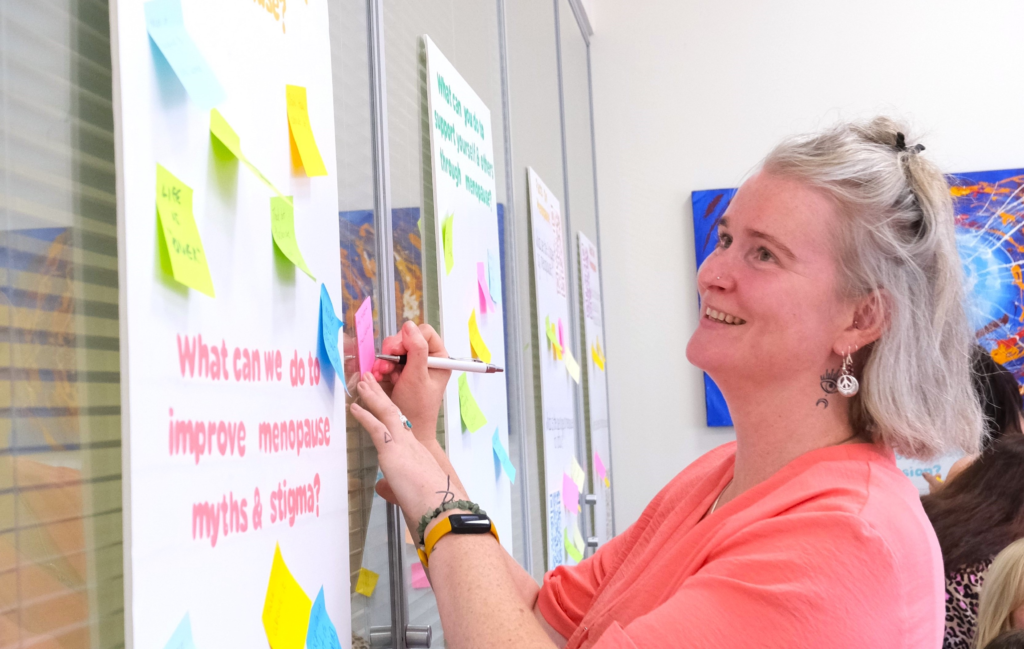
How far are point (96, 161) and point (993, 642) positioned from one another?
151cm

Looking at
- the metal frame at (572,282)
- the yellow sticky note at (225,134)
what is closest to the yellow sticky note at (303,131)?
the yellow sticky note at (225,134)

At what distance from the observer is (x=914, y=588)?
839 mm

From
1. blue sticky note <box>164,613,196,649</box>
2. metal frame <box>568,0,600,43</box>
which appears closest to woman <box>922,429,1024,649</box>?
blue sticky note <box>164,613,196,649</box>

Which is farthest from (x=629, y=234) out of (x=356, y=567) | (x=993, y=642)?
(x=356, y=567)

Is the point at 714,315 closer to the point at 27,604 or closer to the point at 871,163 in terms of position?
the point at 871,163

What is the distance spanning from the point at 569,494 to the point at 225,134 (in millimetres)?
1852

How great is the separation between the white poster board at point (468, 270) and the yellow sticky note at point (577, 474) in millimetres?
860

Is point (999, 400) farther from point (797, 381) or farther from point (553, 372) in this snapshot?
point (797, 381)

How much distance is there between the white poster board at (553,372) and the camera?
217 cm

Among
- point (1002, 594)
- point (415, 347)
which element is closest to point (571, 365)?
point (1002, 594)

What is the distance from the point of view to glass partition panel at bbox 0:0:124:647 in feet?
1.75

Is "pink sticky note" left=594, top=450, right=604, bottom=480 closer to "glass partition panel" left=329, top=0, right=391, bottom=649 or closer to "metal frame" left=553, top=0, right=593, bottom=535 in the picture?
"metal frame" left=553, top=0, right=593, bottom=535

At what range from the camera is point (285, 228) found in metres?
0.85

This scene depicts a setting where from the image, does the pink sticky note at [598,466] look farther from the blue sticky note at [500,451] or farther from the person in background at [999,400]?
the blue sticky note at [500,451]
